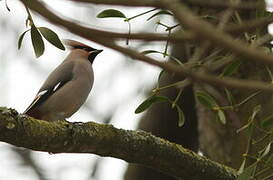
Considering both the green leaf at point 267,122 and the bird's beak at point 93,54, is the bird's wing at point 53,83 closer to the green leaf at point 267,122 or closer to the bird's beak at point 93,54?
the bird's beak at point 93,54

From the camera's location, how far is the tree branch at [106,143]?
7.25 feet

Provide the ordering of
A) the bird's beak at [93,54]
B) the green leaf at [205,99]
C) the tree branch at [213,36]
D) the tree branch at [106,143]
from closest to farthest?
the tree branch at [213,36], the tree branch at [106,143], the green leaf at [205,99], the bird's beak at [93,54]

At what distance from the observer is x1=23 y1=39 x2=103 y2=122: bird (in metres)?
3.88

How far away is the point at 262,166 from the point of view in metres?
2.55

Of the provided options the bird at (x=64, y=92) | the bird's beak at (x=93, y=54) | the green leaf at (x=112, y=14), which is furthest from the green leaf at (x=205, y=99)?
the bird's beak at (x=93, y=54)

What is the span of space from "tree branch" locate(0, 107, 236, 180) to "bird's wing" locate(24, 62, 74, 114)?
4.68 feet

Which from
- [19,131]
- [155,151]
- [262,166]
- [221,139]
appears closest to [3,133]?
[19,131]

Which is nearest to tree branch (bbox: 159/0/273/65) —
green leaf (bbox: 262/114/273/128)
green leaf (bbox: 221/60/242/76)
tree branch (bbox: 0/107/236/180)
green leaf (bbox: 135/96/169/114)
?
tree branch (bbox: 0/107/236/180)

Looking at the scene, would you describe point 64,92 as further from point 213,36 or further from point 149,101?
point 213,36

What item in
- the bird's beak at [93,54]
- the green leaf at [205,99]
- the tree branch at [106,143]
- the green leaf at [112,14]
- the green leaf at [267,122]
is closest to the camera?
the tree branch at [106,143]

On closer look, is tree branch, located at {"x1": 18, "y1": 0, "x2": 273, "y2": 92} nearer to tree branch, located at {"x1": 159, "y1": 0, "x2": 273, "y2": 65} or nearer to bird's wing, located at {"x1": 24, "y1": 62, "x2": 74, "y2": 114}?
tree branch, located at {"x1": 159, "y1": 0, "x2": 273, "y2": 65}

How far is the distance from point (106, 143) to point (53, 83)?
67.2 inches

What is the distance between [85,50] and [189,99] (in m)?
0.97

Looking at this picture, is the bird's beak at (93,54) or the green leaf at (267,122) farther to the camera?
the bird's beak at (93,54)
